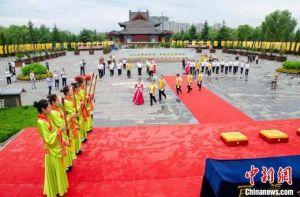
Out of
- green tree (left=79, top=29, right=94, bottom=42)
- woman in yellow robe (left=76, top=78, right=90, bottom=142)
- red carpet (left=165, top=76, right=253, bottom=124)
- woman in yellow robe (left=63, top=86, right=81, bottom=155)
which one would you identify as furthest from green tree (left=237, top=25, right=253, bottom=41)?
woman in yellow robe (left=63, top=86, right=81, bottom=155)

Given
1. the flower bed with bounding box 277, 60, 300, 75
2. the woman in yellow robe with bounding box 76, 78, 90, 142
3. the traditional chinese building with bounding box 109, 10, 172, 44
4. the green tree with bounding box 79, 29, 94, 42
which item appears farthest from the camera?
the traditional chinese building with bounding box 109, 10, 172, 44

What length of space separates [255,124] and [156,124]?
3.45 meters

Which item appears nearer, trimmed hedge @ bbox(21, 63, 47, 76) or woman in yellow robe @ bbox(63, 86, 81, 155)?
woman in yellow robe @ bbox(63, 86, 81, 155)

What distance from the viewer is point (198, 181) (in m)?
6.22

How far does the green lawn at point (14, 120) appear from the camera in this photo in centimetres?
980

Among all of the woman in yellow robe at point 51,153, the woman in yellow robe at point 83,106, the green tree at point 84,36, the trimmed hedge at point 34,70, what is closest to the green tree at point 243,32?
the green tree at point 84,36

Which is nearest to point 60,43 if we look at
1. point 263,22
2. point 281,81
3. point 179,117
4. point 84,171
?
point 263,22

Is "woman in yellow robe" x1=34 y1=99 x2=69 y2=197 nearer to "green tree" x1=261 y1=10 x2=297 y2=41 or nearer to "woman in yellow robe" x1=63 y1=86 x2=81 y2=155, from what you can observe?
"woman in yellow robe" x1=63 y1=86 x2=81 y2=155

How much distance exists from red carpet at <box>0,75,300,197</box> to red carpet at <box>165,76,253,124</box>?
645 mm

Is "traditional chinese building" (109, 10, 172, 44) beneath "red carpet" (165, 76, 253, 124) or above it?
above

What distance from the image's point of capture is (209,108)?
12.8m

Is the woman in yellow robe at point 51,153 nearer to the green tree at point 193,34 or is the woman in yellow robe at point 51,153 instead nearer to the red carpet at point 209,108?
the red carpet at point 209,108

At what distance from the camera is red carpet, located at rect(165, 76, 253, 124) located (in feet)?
37.0

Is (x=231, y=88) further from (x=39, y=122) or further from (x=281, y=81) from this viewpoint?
(x=39, y=122)
